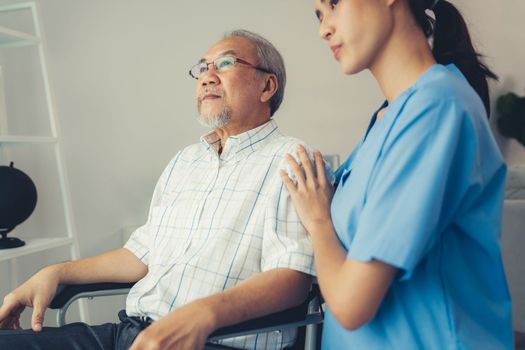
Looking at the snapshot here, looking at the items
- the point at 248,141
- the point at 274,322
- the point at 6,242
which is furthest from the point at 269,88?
the point at 6,242

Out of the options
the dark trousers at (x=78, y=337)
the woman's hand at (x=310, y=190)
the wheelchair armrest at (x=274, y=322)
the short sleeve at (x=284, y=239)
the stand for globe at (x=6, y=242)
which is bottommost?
the dark trousers at (x=78, y=337)

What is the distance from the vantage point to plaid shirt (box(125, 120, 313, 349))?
1.14m

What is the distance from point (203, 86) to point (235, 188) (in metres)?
0.34

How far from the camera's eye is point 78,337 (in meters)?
1.23

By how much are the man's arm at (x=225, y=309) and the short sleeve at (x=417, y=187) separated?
0.28 metres

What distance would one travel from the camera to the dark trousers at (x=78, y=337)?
118cm

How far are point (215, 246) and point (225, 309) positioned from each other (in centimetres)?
26

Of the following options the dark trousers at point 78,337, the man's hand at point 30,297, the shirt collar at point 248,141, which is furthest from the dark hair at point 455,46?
the man's hand at point 30,297

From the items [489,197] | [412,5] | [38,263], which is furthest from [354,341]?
[38,263]

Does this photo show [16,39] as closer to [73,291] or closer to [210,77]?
[210,77]

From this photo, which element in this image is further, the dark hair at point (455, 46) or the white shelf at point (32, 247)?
the white shelf at point (32, 247)

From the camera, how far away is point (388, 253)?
0.74 meters

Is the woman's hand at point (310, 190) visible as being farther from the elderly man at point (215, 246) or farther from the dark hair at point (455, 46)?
the dark hair at point (455, 46)

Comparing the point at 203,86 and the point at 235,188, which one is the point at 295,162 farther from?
the point at 203,86
